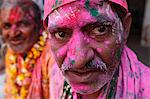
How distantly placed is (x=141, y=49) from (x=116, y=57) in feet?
13.7

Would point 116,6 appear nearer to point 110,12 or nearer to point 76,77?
point 110,12

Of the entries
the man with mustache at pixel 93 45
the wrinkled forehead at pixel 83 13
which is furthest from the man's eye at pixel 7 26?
the wrinkled forehead at pixel 83 13

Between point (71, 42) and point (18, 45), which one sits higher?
point (71, 42)

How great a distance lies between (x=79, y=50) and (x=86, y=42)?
50 millimetres

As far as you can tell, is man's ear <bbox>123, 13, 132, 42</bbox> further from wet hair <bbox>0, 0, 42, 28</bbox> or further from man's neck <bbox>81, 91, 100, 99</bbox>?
wet hair <bbox>0, 0, 42, 28</bbox>

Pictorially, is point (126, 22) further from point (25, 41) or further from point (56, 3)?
point (25, 41)

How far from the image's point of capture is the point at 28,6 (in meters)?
2.80

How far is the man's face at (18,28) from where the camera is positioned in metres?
2.79

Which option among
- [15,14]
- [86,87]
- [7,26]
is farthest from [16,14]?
[86,87]

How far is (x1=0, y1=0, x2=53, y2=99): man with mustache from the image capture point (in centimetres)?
279

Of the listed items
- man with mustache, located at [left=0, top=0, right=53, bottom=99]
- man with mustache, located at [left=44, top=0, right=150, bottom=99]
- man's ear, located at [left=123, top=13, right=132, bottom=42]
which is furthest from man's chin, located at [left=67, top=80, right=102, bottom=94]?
man with mustache, located at [left=0, top=0, right=53, bottom=99]

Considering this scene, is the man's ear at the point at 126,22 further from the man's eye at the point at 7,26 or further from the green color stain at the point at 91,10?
the man's eye at the point at 7,26

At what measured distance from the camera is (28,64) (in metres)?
2.89

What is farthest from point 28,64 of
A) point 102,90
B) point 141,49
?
point 141,49
